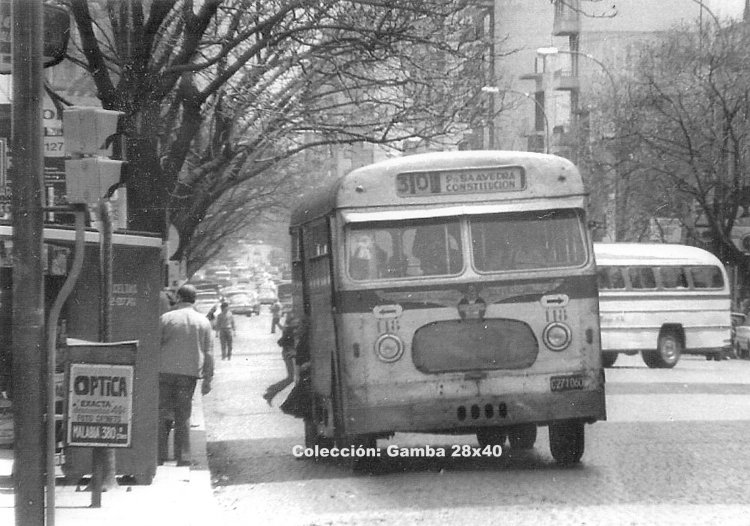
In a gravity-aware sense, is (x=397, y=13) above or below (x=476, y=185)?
above

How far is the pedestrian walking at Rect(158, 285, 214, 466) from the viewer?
1363 cm

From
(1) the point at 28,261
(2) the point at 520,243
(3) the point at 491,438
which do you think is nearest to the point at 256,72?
(3) the point at 491,438

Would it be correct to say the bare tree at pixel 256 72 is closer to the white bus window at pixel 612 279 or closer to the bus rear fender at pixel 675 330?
the white bus window at pixel 612 279

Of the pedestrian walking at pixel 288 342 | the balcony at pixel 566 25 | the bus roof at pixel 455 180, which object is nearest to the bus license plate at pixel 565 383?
the bus roof at pixel 455 180

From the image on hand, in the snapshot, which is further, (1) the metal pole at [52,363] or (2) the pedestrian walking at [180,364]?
(2) the pedestrian walking at [180,364]

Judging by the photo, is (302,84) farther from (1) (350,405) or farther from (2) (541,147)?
(2) (541,147)

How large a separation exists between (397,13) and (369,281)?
5.29 metres

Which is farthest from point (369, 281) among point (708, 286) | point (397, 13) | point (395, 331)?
point (708, 286)

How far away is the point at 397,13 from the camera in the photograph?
16781mm

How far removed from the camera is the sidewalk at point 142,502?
10.1m

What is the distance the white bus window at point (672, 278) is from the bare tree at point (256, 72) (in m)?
11.1

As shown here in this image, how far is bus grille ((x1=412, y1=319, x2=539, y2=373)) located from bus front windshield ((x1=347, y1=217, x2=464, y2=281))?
1.57 feet

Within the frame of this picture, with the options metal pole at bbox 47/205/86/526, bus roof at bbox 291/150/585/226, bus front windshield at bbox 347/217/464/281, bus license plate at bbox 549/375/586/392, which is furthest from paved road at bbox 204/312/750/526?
bus roof at bbox 291/150/585/226

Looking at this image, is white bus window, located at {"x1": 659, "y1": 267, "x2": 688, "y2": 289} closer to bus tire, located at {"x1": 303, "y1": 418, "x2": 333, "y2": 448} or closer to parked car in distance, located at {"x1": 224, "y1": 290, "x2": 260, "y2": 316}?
bus tire, located at {"x1": 303, "y1": 418, "x2": 333, "y2": 448}
